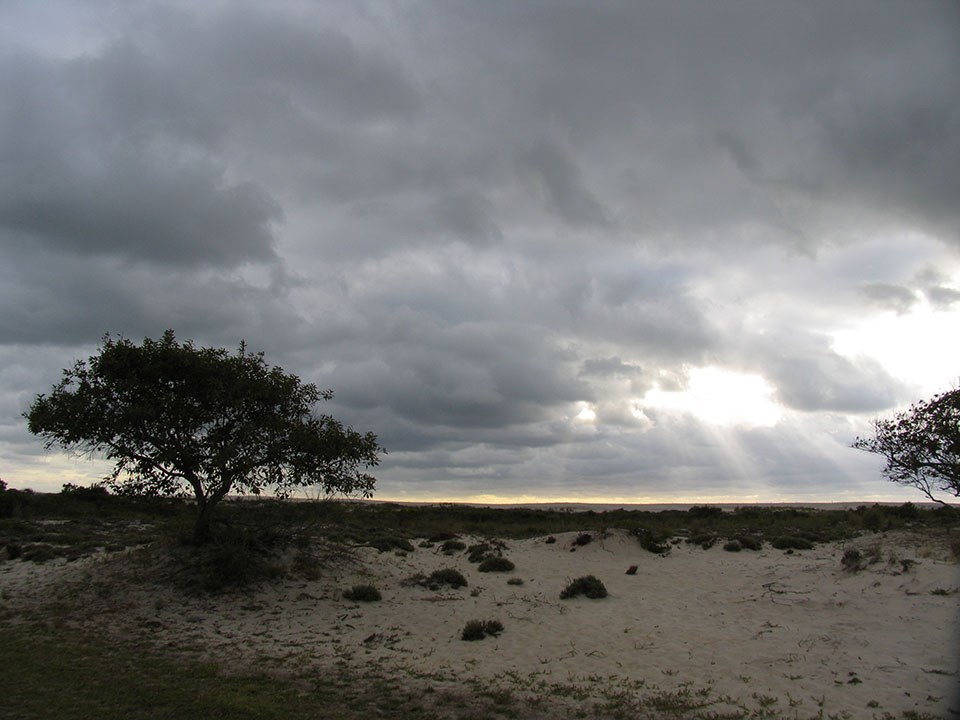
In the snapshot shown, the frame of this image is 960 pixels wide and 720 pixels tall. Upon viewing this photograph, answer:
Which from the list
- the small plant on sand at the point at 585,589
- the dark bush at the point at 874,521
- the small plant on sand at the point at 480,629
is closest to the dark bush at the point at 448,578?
the small plant on sand at the point at 585,589

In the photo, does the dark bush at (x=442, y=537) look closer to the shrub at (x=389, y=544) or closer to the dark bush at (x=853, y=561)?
the shrub at (x=389, y=544)

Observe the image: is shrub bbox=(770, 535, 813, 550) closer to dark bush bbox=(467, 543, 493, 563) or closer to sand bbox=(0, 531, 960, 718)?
sand bbox=(0, 531, 960, 718)

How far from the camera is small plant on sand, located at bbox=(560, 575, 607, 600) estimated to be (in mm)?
19750

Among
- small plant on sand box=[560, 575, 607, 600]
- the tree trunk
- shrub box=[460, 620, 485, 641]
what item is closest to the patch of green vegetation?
shrub box=[460, 620, 485, 641]

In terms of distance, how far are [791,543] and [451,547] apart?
15.1 meters

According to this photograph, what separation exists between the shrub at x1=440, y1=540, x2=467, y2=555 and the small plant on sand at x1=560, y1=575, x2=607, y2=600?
7.59 meters

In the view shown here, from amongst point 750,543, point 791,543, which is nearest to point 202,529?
point 750,543

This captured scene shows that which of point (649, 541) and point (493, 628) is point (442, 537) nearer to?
point (649, 541)

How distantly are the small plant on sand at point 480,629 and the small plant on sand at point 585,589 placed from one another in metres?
4.30

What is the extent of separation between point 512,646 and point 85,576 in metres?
14.2

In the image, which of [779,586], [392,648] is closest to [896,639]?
[779,586]

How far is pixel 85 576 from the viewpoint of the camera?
19156 millimetres

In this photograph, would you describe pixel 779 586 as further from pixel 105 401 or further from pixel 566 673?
pixel 105 401

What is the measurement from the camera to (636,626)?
16.2 m
